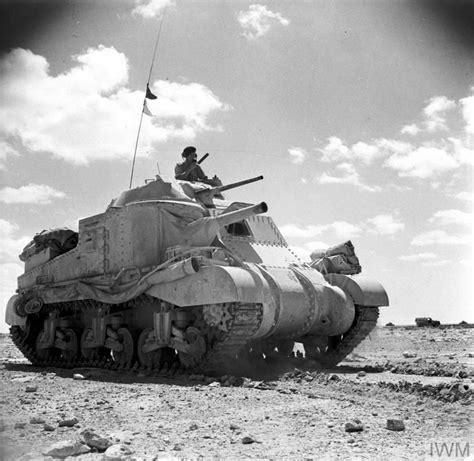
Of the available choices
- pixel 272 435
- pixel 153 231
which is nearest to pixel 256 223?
pixel 153 231

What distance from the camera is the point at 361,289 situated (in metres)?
13.0

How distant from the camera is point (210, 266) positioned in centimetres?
1038

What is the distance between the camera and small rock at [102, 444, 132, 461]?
4883mm

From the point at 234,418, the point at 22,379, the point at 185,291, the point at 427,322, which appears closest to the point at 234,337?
the point at 185,291

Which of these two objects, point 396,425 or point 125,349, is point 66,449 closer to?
point 396,425

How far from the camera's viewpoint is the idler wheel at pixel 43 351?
1476 cm

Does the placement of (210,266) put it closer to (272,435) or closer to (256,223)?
(256,223)

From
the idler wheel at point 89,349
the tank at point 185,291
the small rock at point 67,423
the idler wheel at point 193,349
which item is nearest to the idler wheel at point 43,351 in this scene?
the tank at point 185,291

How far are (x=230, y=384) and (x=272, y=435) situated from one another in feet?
11.5

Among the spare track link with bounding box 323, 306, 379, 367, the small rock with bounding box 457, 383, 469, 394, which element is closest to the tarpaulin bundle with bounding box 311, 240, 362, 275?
the spare track link with bounding box 323, 306, 379, 367

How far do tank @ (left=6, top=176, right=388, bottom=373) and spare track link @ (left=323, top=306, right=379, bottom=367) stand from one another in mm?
20

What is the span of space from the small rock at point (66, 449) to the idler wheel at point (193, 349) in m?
5.34

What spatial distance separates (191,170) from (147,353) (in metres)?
4.87

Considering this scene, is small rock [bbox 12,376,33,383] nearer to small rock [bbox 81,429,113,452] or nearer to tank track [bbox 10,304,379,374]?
tank track [bbox 10,304,379,374]
